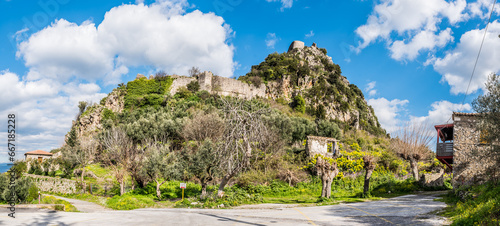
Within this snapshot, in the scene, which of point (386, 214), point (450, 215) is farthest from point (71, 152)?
point (450, 215)

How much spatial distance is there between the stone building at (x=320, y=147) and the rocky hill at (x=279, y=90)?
25344 millimetres

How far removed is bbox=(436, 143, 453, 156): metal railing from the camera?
2017 centimetres

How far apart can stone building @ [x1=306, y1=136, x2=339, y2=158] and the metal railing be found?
10.3m

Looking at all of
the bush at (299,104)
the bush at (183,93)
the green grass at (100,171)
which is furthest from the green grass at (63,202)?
the bush at (299,104)

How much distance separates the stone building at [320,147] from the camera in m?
29.0

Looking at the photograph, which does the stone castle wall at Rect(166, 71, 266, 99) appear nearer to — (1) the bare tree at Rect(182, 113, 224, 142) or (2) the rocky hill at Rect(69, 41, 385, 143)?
(2) the rocky hill at Rect(69, 41, 385, 143)

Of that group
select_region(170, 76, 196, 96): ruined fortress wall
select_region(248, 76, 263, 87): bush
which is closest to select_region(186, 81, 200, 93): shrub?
select_region(170, 76, 196, 96): ruined fortress wall

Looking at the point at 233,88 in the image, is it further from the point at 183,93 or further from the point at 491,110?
the point at 491,110

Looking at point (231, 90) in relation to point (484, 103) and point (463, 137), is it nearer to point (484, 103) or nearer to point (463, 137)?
point (463, 137)

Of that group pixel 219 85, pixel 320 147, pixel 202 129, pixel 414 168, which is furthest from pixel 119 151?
pixel 219 85

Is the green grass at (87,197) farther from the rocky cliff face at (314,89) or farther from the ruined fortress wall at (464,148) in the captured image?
the rocky cliff face at (314,89)

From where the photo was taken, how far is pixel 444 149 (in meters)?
20.6

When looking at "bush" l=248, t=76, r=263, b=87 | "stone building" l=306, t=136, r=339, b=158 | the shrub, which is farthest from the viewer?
"bush" l=248, t=76, r=263, b=87

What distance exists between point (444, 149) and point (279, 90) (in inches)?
1824
